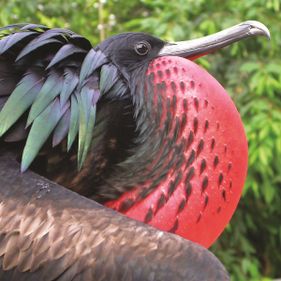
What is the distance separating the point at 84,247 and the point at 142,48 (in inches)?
18.4

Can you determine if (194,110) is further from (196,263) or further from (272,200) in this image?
(272,200)

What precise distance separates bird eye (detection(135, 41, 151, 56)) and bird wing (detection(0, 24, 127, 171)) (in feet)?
0.23

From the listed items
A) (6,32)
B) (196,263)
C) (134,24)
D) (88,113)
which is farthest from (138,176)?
(134,24)

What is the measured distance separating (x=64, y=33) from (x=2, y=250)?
43 cm

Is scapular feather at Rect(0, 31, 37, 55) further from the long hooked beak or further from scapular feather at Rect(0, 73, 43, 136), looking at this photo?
the long hooked beak

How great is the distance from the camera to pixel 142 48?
146 centimetres

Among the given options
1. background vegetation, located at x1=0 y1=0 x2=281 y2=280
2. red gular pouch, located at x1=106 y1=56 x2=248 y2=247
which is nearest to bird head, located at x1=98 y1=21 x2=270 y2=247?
red gular pouch, located at x1=106 y1=56 x2=248 y2=247

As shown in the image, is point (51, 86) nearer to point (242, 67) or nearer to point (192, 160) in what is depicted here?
point (192, 160)

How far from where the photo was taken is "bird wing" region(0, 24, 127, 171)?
1.31m

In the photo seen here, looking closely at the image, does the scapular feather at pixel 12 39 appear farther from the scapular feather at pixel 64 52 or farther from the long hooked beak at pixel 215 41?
the long hooked beak at pixel 215 41

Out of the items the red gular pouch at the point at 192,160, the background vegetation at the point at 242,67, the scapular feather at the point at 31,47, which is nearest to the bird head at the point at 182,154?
the red gular pouch at the point at 192,160

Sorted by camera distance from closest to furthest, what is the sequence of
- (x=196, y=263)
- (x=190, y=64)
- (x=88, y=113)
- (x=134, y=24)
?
(x=196, y=263)
(x=88, y=113)
(x=190, y=64)
(x=134, y=24)

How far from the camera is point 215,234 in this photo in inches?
55.3

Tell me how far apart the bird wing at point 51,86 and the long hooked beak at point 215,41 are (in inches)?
5.8
